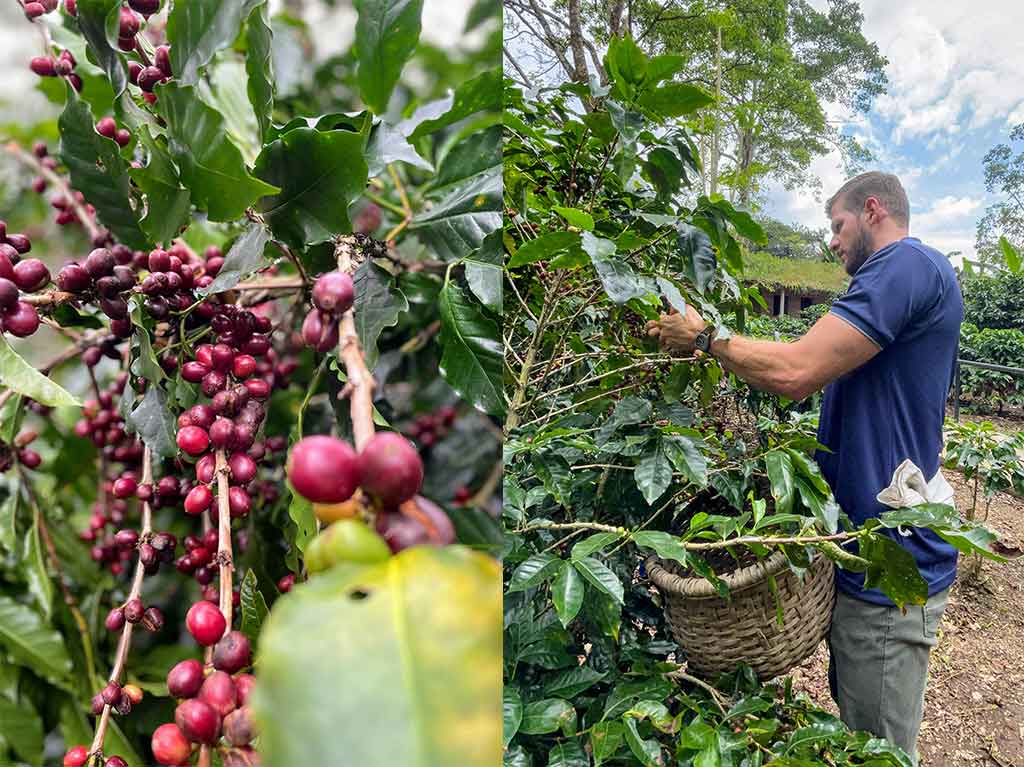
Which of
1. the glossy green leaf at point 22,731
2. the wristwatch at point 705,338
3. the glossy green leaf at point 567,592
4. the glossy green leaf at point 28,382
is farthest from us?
the wristwatch at point 705,338

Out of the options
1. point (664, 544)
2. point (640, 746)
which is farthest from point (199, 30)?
point (640, 746)

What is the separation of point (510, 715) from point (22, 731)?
329 mm

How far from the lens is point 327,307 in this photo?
170 millimetres

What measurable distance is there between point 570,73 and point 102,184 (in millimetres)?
814

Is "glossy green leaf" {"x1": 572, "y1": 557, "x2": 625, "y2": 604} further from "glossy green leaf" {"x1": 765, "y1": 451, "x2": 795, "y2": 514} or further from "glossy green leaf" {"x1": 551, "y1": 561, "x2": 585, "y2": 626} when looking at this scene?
"glossy green leaf" {"x1": 765, "y1": 451, "x2": 795, "y2": 514}

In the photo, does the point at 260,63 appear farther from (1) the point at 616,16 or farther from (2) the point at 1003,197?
(2) the point at 1003,197

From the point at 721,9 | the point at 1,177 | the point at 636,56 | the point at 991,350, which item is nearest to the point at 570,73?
the point at 721,9

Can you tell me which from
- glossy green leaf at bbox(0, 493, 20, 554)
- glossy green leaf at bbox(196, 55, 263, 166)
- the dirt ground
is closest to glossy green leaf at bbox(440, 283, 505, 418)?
glossy green leaf at bbox(196, 55, 263, 166)

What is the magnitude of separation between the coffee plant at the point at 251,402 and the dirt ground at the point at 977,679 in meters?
1.02

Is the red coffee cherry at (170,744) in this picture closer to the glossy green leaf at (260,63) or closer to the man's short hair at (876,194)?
the glossy green leaf at (260,63)

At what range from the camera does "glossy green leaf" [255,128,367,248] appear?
25 cm

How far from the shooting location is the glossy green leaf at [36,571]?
0.41 metres

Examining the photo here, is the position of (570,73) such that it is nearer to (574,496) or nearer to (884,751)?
(574,496)

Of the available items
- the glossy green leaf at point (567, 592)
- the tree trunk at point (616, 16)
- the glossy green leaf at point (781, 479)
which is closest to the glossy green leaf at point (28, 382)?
the glossy green leaf at point (567, 592)
